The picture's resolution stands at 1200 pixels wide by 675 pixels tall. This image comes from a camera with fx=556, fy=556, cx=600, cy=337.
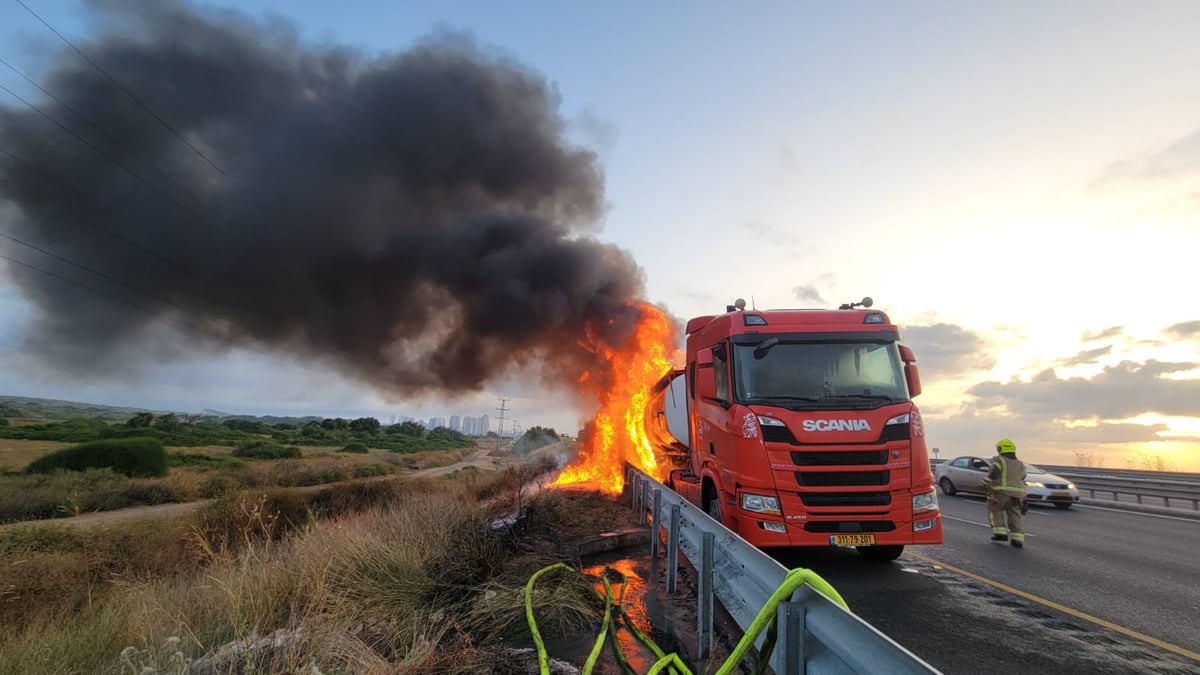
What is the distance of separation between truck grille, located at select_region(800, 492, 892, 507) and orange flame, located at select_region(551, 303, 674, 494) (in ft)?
24.6

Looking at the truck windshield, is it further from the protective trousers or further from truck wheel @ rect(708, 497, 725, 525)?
the protective trousers

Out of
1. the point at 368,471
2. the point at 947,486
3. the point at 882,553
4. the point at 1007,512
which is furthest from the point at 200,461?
the point at 1007,512

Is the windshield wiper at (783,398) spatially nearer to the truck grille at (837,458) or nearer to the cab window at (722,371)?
the cab window at (722,371)

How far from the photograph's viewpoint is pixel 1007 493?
8.70 meters

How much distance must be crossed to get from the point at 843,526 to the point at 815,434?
97cm

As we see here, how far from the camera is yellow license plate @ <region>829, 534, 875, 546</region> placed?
5.75 meters

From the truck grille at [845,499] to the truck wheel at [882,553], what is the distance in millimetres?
1197

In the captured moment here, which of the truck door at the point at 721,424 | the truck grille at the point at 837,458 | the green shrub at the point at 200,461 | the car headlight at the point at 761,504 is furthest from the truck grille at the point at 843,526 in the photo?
the green shrub at the point at 200,461

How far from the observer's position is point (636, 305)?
1800cm

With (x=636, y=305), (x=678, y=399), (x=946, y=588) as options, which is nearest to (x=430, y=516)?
(x=678, y=399)

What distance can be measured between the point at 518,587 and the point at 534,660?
4.26ft

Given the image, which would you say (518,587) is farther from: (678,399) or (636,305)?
(636,305)

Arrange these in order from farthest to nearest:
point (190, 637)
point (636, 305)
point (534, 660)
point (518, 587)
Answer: point (636, 305), point (518, 587), point (190, 637), point (534, 660)

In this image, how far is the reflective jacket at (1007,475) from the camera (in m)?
8.74
